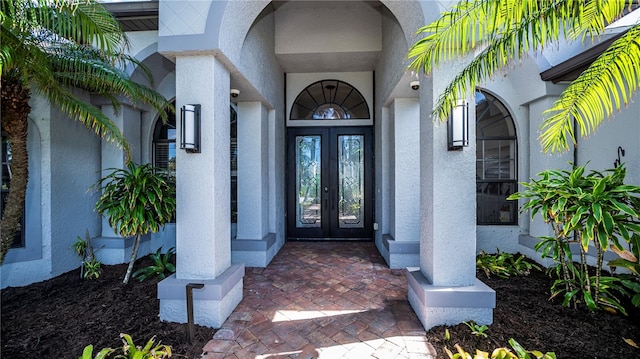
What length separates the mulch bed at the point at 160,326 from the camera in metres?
2.78

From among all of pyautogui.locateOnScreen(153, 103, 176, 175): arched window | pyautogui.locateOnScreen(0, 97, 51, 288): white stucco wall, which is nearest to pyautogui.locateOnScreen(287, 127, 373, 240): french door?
pyautogui.locateOnScreen(153, 103, 176, 175): arched window

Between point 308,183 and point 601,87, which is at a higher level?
point 601,87

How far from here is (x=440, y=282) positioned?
10.5ft

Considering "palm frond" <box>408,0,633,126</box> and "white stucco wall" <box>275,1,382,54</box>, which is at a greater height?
"white stucco wall" <box>275,1,382,54</box>

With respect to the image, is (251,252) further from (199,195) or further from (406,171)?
(406,171)

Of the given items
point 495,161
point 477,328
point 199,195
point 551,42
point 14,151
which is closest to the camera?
point 551,42

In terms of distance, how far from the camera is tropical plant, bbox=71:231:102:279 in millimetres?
4793

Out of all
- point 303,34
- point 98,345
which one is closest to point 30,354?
point 98,345

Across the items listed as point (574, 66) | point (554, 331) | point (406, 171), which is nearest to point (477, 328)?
point (554, 331)

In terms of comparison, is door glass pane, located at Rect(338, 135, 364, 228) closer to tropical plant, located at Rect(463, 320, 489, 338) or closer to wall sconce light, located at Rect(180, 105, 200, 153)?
tropical plant, located at Rect(463, 320, 489, 338)

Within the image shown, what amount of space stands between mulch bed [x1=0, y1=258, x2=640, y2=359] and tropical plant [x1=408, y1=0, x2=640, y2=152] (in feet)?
6.57

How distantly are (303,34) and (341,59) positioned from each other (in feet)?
3.15

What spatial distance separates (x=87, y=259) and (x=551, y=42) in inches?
281

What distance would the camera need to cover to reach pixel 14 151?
139 inches
